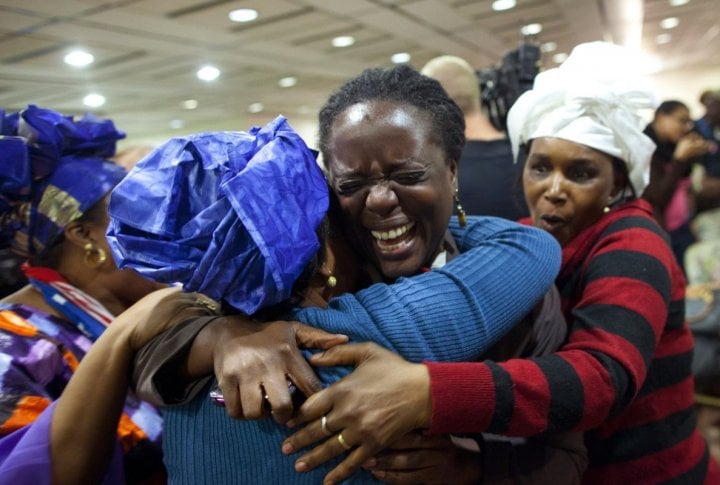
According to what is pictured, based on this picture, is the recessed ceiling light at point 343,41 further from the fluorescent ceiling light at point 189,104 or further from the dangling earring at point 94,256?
the dangling earring at point 94,256

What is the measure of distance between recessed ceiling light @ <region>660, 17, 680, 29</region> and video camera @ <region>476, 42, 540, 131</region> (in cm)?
468

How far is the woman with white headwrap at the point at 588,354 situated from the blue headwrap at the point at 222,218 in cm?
15

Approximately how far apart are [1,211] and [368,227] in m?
0.88

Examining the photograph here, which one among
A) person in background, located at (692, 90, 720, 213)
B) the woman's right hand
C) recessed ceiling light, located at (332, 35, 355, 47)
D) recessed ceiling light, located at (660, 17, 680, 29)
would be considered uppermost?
recessed ceiling light, located at (332, 35, 355, 47)

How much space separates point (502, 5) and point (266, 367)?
480 centimetres

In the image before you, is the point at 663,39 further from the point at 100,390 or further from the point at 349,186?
the point at 100,390

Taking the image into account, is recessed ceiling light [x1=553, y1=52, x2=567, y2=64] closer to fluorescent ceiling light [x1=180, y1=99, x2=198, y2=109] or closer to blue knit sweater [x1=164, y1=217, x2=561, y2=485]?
fluorescent ceiling light [x1=180, y1=99, x2=198, y2=109]

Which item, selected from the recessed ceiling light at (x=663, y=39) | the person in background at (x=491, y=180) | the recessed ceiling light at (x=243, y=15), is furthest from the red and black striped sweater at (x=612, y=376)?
the recessed ceiling light at (x=663, y=39)

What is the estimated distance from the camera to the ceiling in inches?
160

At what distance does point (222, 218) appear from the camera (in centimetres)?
78

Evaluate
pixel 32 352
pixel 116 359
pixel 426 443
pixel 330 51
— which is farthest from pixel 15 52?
pixel 426 443

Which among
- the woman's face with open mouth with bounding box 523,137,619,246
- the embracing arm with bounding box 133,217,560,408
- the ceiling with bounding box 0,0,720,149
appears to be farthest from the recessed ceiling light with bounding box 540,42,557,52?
the embracing arm with bounding box 133,217,560,408

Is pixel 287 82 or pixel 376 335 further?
pixel 287 82

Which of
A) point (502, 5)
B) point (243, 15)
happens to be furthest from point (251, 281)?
point (502, 5)
